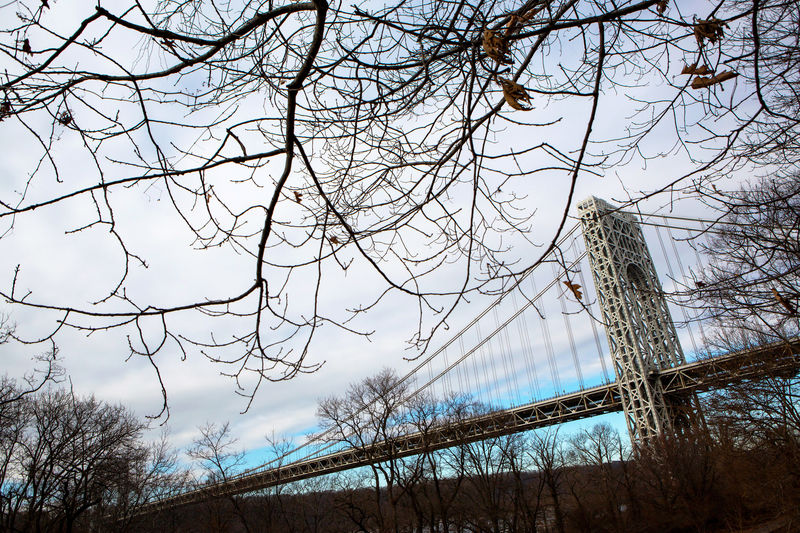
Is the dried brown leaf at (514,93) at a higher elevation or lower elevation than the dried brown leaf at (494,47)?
lower

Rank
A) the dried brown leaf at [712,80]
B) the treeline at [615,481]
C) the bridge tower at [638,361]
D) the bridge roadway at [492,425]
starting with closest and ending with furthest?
1. the dried brown leaf at [712,80]
2. the treeline at [615,481]
3. the bridge roadway at [492,425]
4. the bridge tower at [638,361]

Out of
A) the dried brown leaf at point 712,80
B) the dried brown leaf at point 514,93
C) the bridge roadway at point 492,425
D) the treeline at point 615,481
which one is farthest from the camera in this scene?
the bridge roadway at point 492,425

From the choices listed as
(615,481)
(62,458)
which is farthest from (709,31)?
(615,481)

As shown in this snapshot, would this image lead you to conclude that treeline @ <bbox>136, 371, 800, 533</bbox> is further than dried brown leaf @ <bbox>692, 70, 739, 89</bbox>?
Yes

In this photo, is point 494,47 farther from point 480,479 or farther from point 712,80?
point 480,479

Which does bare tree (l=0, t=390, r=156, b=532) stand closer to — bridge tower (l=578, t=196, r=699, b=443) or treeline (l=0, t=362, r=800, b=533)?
treeline (l=0, t=362, r=800, b=533)

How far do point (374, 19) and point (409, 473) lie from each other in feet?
66.4

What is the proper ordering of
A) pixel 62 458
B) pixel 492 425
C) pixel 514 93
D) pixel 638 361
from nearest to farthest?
pixel 514 93
pixel 62 458
pixel 638 361
pixel 492 425

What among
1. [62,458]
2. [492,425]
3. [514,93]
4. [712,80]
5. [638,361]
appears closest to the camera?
[514,93]

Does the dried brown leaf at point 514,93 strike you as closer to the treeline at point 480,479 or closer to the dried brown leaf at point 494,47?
the dried brown leaf at point 494,47

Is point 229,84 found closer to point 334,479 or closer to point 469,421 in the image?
point 469,421

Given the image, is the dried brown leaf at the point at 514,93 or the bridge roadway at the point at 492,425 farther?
the bridge roadway at the point at 492,425

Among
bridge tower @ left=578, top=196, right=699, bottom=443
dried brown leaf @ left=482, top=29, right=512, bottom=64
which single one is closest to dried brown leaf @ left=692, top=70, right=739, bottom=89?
dried brown leaf @ left=482, top=29, right=512, bottom=64

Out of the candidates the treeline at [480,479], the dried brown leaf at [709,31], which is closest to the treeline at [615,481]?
the treeline at [480,479]
